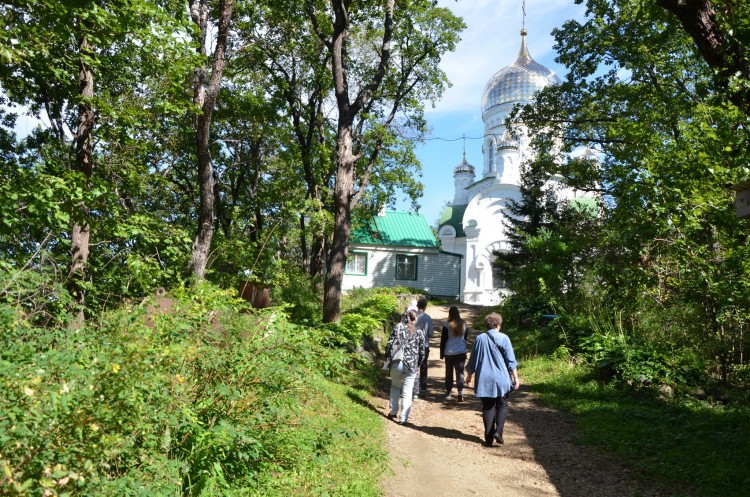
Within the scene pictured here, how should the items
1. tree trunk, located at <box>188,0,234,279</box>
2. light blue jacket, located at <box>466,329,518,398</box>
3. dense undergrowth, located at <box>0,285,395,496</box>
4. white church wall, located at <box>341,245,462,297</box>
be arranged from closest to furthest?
dense undergrowth, located at <box>0,285,395,496</box> → light blue jacket, located at <box>466,329,518,398</box> → tree trunk, located at <box>188,0,234,279</box> → white church wall, located at <box>341,245,462,297</box>

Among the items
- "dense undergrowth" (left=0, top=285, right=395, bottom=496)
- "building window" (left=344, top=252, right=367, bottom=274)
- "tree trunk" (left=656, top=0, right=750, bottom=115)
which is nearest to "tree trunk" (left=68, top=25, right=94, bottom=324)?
"dense undergrowth" (left=0, top=285, right=395, bottom=496)

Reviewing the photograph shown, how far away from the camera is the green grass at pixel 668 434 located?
21.1ft

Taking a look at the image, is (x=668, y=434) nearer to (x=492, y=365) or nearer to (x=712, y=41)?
(x=492, y=365)

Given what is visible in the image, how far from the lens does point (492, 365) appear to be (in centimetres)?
799

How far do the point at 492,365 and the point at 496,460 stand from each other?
47.8 inches

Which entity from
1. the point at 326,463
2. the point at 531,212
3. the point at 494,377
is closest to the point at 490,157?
the point at 531,212

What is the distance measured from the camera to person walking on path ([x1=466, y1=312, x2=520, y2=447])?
7.86 m

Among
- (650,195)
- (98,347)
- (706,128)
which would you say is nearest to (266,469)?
(98,347)

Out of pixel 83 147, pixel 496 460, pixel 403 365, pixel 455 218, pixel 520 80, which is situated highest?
pixel 520 80

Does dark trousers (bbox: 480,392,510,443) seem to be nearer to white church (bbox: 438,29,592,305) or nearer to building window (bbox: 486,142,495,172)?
white church (bbox: 438,29,592,305)

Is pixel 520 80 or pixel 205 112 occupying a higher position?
pixel 520 80

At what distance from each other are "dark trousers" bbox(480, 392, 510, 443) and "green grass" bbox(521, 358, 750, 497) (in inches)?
47.3

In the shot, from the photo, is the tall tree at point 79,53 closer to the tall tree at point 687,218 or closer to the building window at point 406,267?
the tall tree at point 687,218

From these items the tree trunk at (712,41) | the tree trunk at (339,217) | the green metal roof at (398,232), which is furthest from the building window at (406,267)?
the tree trunk at (712,41)
